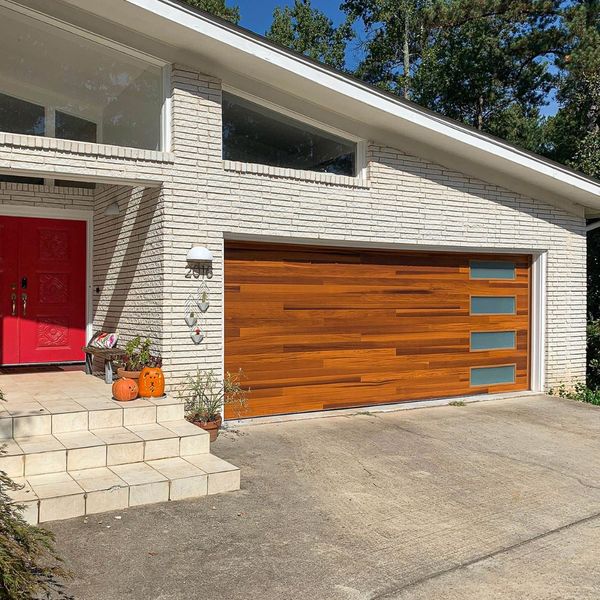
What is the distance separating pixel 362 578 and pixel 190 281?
13.6 feet

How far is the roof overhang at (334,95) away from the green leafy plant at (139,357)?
3.27 metres

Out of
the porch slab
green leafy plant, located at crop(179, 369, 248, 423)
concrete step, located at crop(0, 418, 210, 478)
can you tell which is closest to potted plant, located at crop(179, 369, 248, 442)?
green leafy plant, located at crop(179, 369, 248, 423)

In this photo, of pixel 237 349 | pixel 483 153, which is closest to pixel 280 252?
pixel 237 349

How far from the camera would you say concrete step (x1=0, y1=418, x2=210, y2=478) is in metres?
4.82

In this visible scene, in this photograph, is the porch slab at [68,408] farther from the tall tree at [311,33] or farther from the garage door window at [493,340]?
the tall tree at [311,33]

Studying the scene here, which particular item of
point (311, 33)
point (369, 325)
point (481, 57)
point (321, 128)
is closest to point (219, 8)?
point (311, 33)

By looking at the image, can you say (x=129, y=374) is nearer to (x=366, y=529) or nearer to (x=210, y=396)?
(x=210, y=396)

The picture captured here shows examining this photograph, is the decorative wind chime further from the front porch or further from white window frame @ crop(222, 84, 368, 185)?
white window frame @ crop(222, 84, 368, 185)

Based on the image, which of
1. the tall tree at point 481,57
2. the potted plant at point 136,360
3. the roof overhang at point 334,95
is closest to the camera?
the roof overhang at point 334,95

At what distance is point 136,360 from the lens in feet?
22.4

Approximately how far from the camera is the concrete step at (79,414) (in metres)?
5.30

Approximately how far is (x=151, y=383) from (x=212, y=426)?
80 cm

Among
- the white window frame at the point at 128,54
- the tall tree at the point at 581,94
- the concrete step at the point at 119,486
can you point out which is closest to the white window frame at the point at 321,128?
the white window frame at the point at 128,54

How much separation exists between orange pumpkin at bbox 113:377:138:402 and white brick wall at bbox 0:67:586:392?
59 cm
